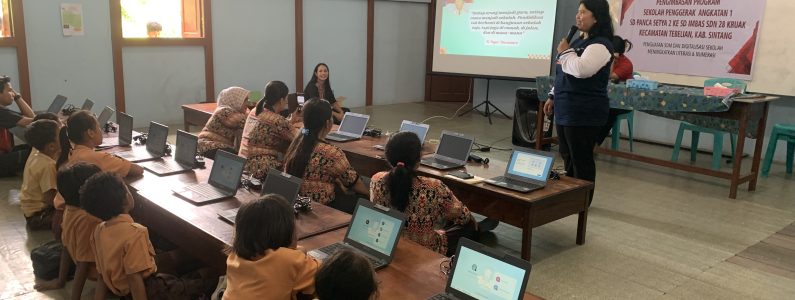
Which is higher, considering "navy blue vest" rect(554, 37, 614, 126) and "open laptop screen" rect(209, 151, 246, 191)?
"navy blue vest" rect(554, 37, 614, 126)

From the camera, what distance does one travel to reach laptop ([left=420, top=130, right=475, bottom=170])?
368 cm

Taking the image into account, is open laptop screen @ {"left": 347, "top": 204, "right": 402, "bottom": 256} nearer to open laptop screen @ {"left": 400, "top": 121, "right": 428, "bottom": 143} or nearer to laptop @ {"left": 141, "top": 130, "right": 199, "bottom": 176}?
laptop @ {"left": 141, "top": 130, "right": 199, "bottom": 176}

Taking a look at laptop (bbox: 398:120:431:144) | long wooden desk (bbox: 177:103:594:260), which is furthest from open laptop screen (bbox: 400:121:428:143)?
long wooden desk (bbox: 177:103:594:260)

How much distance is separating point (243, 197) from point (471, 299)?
1388 millimetres

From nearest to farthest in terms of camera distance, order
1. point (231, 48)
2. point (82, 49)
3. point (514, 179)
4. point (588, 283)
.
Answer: point (588, 283), point (514, 179), point (82, 49), point (231, 48)

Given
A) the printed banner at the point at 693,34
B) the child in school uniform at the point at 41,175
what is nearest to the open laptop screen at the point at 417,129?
the child in school uniform at the point at 41,175

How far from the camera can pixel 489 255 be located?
176 centimetres

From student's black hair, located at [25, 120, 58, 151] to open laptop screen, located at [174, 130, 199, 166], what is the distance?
0.74 meters

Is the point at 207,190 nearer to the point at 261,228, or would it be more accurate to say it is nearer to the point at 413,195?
the point at 413,195

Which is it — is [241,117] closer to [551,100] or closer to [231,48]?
[551,100]

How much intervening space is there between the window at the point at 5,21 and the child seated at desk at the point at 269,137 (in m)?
4.00

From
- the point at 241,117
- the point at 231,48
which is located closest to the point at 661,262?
the point at 241,117

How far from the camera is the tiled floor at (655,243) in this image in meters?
3.13

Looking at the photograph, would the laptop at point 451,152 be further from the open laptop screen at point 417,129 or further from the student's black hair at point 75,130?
the student's black hair at point 75,130
